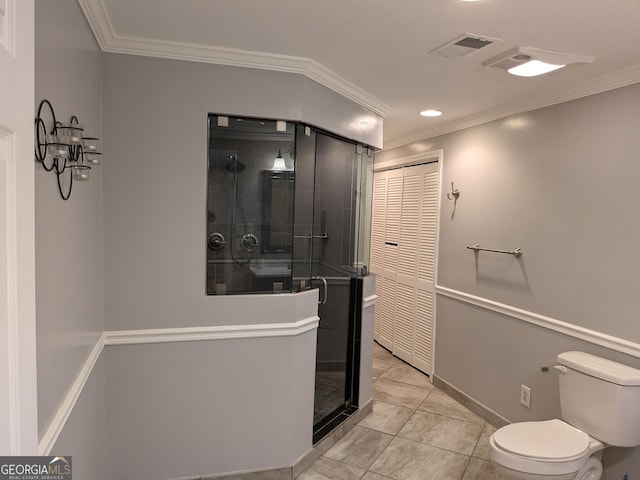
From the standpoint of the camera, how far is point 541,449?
2.13m

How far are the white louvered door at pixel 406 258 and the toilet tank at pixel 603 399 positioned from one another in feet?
5.38

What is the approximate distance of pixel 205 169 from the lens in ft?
7.50

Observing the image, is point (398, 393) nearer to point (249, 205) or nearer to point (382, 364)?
point (382, 364)

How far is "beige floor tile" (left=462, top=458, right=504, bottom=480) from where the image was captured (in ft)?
8.59

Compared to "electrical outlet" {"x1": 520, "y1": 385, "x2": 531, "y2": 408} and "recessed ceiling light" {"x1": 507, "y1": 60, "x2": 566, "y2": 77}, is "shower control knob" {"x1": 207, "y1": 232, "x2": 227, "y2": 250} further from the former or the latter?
"electrical outlet" {"x1": 520, "y1": 385, "x2": 531, "y2": 408}

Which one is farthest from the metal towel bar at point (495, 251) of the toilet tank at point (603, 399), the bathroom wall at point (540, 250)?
the toilet tank at point (603, 399)

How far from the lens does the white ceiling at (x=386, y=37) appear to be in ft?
5.61

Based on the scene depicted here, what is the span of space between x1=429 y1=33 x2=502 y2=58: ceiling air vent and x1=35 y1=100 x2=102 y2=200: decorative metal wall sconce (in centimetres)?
155

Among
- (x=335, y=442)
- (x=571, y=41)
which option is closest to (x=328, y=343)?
(x=335, y=442)

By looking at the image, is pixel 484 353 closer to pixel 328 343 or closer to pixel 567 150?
pixel 328 343

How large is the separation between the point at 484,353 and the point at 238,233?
6.89 feet

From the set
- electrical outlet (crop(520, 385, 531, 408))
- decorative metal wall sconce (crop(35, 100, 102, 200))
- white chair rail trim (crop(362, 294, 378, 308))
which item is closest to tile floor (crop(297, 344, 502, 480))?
electrical outlet (crop(520, 385, 531, 408))

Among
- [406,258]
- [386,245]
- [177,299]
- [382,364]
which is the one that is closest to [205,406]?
[177,299]

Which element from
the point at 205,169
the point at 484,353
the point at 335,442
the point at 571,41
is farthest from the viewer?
the point at 484,353
